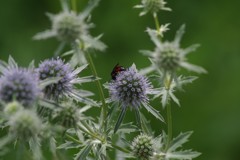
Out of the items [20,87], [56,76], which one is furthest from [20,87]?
[56,76]

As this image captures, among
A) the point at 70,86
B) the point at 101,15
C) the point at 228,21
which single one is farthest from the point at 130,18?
the point at 70,86

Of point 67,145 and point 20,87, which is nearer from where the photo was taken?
point 20,87

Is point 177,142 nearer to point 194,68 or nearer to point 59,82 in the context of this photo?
point 194,68

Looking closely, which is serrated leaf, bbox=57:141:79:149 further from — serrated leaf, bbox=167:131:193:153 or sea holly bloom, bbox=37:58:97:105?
serrated leaf, bbox=167:131:193:153

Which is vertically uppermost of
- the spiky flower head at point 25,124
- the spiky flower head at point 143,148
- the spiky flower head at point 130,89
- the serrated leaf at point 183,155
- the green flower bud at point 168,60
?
the spiky flower head at point 130,89

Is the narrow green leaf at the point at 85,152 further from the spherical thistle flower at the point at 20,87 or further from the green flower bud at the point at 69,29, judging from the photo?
the green flower bud at the point at 69,29

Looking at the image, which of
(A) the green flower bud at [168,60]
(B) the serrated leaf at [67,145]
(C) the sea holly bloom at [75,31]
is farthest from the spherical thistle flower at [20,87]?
(A) the green flower bud at [168,60]

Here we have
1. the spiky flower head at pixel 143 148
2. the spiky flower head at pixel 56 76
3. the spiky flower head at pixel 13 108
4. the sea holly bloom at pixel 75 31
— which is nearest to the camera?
the spiky flower head at pixel 13 108
